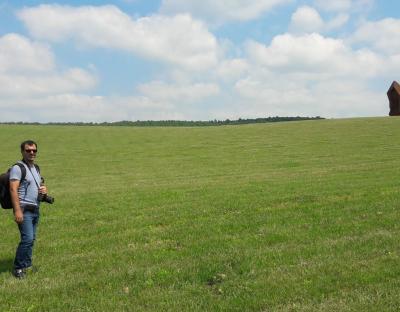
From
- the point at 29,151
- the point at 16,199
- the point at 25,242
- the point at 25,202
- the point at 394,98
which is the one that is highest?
the point at 394,98

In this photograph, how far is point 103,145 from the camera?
5291 centimetres

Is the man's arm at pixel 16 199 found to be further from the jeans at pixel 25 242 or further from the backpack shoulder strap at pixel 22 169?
the jeans at pixel 25 242

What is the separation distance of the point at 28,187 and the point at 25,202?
29cm

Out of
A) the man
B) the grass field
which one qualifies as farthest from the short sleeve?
the grass field

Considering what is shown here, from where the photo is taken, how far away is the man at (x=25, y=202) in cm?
915

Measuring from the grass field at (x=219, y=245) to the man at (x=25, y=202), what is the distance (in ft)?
1.22

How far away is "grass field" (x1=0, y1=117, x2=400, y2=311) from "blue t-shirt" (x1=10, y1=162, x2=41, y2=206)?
1.39 m

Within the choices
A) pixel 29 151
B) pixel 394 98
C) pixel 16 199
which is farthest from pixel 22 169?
pixel 394 98

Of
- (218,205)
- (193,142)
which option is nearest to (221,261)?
(218,205)

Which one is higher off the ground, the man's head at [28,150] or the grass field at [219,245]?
the man's head at [28,150]

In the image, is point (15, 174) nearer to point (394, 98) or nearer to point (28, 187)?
point (28, 187)

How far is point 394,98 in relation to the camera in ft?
289

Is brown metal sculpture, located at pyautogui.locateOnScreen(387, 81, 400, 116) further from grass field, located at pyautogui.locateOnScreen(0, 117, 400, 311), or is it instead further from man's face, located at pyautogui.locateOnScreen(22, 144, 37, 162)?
man's face, located at pyautogui.locateOnScreen(22, 144, 37, 162)

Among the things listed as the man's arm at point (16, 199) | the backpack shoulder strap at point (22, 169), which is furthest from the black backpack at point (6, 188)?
the man's arm at point (16, 199)
